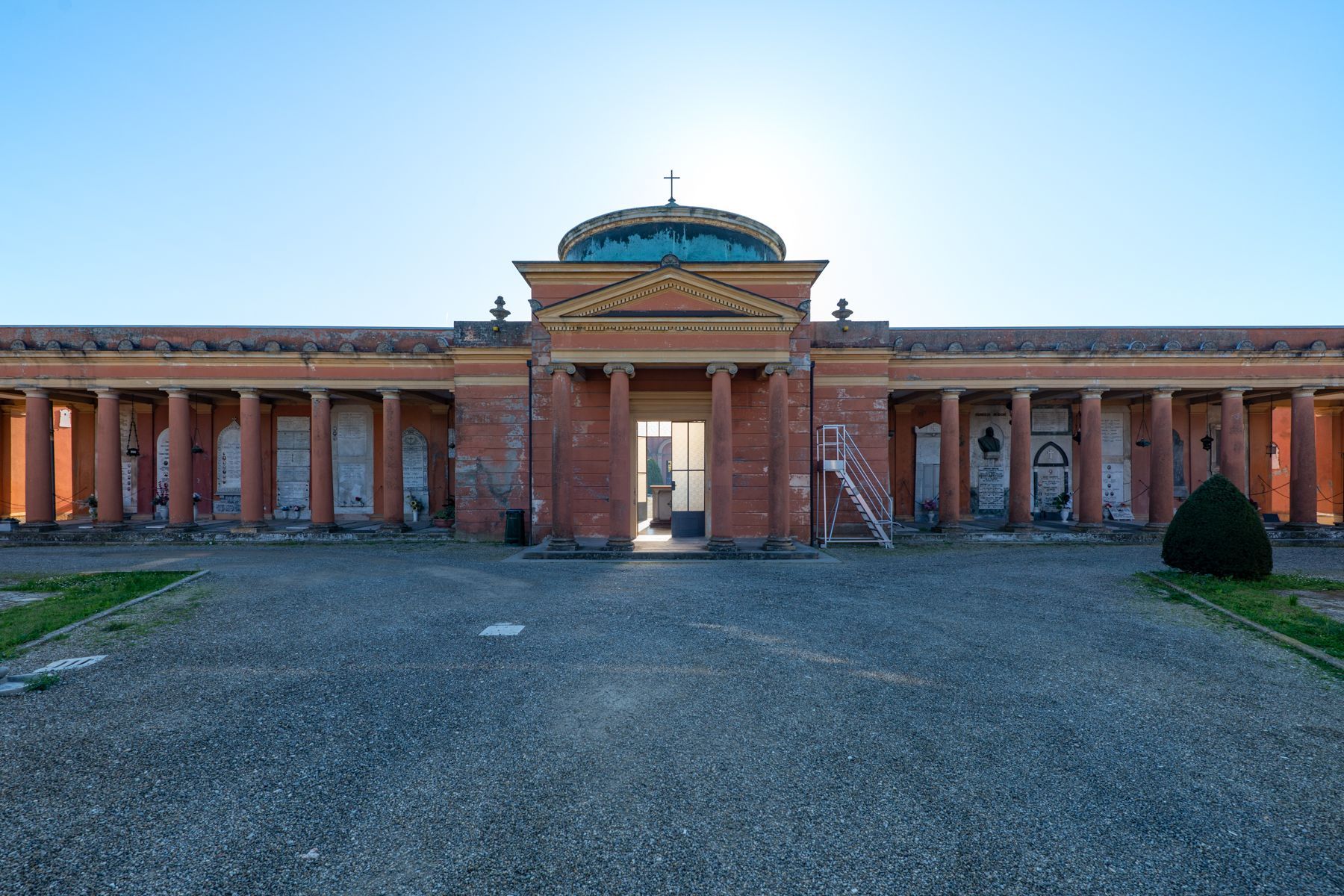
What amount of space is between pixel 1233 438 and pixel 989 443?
21.7ft

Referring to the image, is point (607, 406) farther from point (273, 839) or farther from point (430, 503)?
point (273, 839)

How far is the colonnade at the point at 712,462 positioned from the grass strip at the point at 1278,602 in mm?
7495

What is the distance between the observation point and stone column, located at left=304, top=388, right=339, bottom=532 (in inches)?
726

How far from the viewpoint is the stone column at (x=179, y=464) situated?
60.4 ft

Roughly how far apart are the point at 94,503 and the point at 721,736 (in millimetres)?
26841

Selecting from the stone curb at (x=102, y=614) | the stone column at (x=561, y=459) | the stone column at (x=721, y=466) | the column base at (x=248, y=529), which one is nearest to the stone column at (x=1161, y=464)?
the stone column at (x=721, y=466)

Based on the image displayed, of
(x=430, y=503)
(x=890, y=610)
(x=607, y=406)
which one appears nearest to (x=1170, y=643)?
(x=890, y=610)

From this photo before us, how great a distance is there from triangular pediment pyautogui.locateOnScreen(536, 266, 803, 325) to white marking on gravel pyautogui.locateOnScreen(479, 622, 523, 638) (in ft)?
27.9

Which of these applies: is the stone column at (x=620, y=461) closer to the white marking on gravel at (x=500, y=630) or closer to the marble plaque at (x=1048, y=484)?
the white marking on gravel at (x=500, y=630)

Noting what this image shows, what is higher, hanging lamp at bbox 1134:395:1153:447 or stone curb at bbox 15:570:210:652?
hanging lamp at bbox 1134:395:1153:447

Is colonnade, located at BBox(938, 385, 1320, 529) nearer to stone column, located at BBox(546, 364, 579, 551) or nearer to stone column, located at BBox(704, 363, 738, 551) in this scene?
stone column, located at BBox(704, 363, 738, 551)

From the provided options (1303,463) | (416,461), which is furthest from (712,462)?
(1303,463)

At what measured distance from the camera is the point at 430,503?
2192cm

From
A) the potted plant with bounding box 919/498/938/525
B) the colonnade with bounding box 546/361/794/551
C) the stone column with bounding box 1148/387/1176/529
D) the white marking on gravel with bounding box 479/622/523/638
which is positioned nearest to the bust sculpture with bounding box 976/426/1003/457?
the potted plant with bounding box 919/498/938/525
